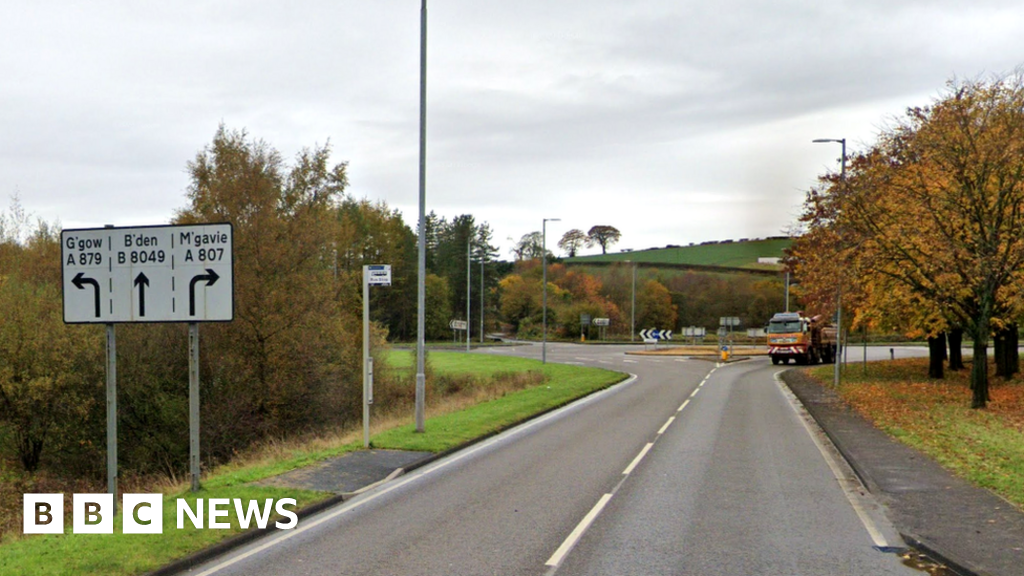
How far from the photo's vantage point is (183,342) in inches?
968

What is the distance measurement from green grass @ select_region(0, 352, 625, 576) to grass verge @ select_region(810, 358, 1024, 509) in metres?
8.92

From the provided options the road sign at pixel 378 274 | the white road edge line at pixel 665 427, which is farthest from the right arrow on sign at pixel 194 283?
the white road edge line at pixel 665 427

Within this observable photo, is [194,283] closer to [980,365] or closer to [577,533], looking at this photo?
[577,533]

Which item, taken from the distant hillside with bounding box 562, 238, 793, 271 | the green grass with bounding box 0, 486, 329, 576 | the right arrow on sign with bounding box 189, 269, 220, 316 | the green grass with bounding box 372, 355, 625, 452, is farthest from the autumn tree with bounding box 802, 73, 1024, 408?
the distant hillside with bounding box 562, 238, 793, 271

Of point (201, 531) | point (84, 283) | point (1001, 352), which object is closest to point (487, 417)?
point (84, 283)

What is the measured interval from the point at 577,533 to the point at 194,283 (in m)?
6.09

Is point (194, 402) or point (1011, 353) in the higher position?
point (194, 402)

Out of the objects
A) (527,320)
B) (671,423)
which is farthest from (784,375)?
(527,320)

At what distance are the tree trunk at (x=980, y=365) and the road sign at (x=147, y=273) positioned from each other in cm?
2106

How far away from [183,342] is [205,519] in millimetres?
16169

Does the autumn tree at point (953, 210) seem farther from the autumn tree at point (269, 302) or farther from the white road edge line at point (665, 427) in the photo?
the autumn tree at point (269, 302)

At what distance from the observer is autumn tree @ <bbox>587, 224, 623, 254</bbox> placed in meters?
177

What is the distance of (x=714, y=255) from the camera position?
120250 millimetres

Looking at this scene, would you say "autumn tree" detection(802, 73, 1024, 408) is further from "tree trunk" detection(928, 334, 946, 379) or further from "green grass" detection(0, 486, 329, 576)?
"green grass" detection(0, 486, 329, 576)
